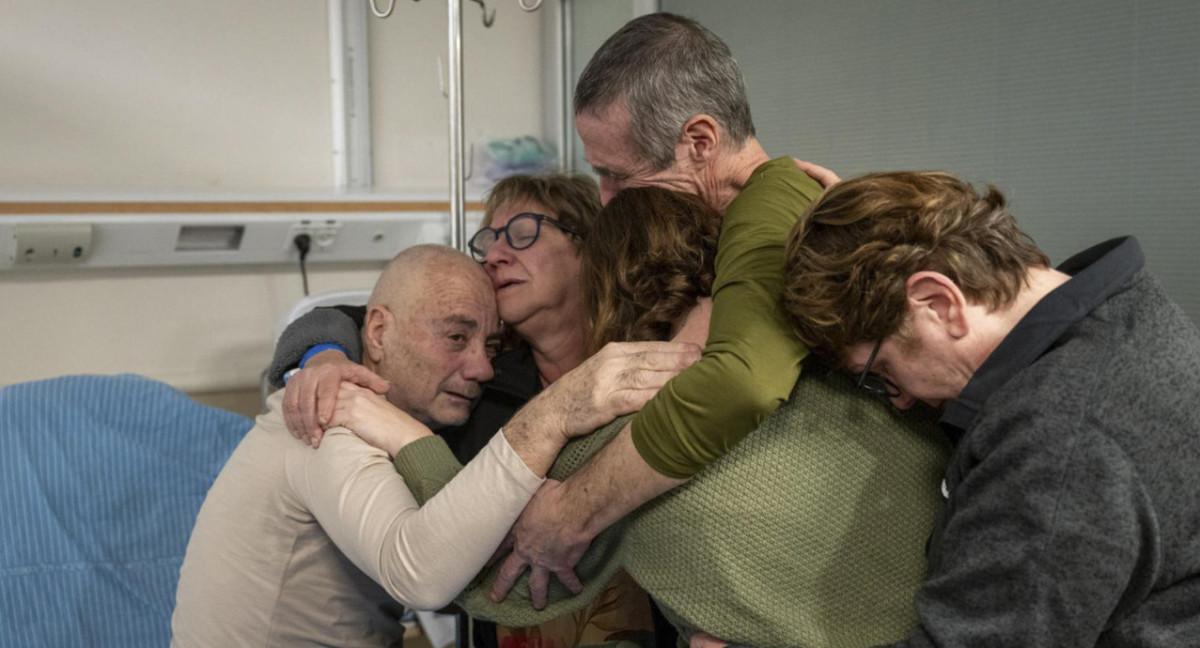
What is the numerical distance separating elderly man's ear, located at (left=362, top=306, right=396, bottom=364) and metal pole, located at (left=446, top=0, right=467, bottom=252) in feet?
1.49

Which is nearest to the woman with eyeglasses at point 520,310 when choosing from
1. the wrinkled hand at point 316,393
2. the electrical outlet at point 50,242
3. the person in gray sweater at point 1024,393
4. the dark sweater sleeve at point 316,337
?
the dark sweater sleeve at point 316,337

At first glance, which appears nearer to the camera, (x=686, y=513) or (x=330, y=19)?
(x=686, y=513)

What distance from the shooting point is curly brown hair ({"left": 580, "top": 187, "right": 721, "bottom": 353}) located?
4.53ft

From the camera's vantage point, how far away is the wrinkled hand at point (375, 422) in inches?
58.0

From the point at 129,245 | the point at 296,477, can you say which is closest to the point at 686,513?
the point at 296,477

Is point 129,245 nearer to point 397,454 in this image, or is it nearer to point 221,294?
point 221,294

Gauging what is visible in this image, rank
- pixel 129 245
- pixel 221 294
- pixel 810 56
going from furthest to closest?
pixel 221 294 → pixel 129 245 → pixel 810 56

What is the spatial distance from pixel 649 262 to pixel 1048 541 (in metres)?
0.62

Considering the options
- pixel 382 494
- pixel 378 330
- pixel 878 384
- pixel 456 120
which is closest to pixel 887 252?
pixel 878 384

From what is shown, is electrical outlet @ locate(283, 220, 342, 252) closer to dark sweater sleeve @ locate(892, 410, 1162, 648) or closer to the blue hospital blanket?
the blue hospital blanket

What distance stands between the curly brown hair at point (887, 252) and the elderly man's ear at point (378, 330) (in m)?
0.82

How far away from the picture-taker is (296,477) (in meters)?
1.50

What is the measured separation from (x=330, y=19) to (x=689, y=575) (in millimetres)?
2581

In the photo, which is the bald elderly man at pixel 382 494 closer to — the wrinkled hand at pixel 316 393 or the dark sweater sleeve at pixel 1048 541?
the wrinkled hand at pixel 316 393
